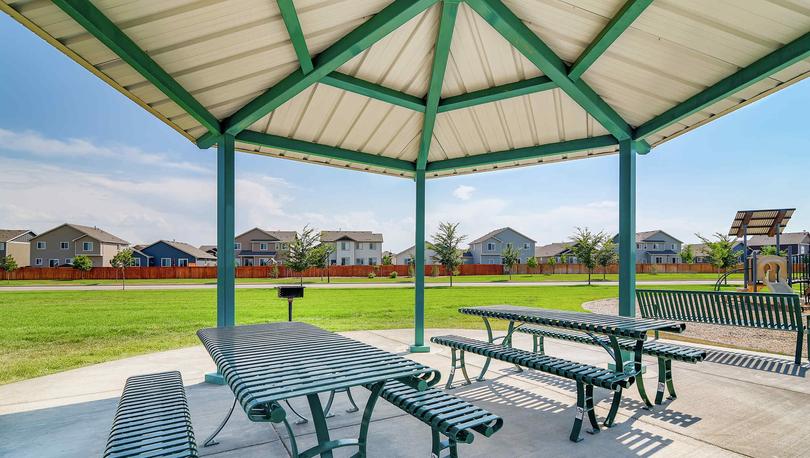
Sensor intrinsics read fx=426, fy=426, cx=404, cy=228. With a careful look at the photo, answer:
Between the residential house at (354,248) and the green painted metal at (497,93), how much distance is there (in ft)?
205

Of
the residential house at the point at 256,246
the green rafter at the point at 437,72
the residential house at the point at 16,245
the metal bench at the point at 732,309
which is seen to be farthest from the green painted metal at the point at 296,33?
the residential house at the point at 16,245

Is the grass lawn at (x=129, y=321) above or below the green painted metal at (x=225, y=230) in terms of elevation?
below

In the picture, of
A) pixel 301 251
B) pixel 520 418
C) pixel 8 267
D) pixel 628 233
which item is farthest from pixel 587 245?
pixel 8 267

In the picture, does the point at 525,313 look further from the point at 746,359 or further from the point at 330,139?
the point at 330,139

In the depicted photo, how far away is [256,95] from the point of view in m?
5.41

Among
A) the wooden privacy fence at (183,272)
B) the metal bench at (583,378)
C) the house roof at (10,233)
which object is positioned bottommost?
the wooden privacy fence at (183,272)

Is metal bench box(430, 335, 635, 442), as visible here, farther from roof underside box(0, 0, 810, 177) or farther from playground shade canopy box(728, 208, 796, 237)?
playground shade canopy box(728, 208, 796, 237)

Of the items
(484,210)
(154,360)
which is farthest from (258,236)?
(154,360)

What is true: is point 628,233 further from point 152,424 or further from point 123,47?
point 123,47

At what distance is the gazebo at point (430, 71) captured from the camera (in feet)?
11.9

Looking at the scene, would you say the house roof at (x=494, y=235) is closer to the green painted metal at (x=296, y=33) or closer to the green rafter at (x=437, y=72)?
the green rafter at (x=437, y=72)

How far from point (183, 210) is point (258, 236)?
11253mm

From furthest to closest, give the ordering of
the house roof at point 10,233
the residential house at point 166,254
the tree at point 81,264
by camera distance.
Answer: the residential house at point 166,254
the house roof at point 10,233
the tree at point 81,264

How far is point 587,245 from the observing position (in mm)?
37656
